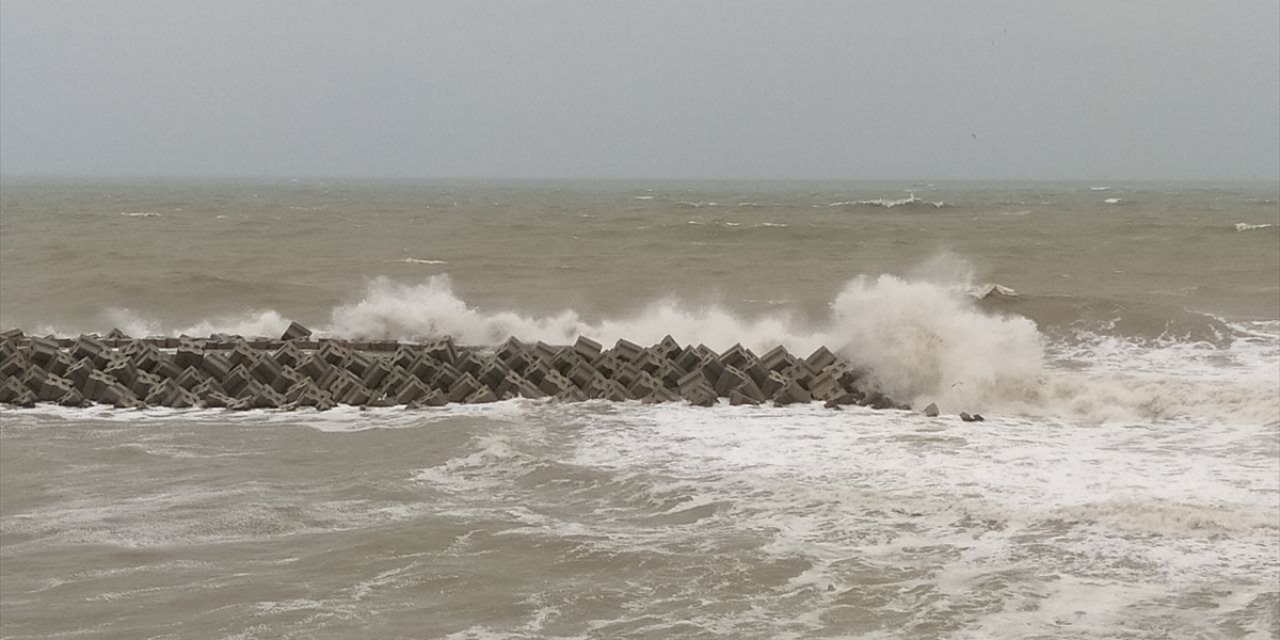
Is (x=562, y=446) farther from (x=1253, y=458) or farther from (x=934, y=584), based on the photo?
(x=1253, y=458)

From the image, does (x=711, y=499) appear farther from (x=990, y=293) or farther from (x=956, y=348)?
(x=990, y=293)

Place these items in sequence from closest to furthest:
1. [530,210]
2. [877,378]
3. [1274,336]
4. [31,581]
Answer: [31,581] → [877,378] → [1274,336] → [530,210]

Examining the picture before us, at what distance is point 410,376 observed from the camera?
1422 centimetres

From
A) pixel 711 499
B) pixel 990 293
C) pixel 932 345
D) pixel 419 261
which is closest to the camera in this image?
pixel 711 499

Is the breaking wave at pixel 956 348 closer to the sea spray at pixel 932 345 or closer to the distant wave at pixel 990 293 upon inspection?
the sea spray at pixel 932 345

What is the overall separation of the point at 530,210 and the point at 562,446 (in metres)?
65.5

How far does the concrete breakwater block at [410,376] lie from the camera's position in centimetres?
1386

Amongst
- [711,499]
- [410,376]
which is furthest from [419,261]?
[711,499]

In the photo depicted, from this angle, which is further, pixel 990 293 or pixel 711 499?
pixel 990 293

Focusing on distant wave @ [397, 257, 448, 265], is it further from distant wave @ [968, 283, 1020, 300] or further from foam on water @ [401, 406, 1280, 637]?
foam on water @ [401, 406, 1280, 637]

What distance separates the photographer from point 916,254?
1672 inches

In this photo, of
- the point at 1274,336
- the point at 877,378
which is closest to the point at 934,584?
the point at 877,378

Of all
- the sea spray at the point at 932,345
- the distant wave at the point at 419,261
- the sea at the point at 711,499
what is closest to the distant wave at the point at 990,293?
the sea at the point at 711,499

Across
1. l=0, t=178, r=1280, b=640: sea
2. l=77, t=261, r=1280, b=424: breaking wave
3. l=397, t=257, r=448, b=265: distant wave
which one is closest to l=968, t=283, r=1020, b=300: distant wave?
l=0, t=178, r=1280, b=640: sea
